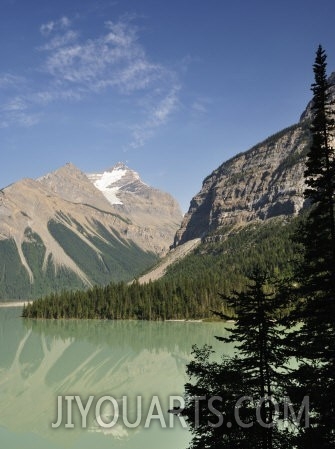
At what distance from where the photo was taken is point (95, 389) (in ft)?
177

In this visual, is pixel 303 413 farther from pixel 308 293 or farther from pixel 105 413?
pixel 105 413

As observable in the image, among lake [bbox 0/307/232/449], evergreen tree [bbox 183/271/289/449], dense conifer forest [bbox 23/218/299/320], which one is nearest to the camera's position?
evergreen tree [bbox 183/271/289/449]

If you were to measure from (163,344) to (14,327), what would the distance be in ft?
232

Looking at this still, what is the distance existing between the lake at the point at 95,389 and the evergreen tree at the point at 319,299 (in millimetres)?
18060

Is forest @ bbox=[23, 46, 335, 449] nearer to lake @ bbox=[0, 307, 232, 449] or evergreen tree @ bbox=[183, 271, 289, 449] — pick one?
evergreen tree @ bbox=[183, 271, 289, 449]

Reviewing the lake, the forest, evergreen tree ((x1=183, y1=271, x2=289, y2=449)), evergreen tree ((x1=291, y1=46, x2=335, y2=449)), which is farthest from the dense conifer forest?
evergreen tree ((x1=183, y1=271, x2=289, y2=449))

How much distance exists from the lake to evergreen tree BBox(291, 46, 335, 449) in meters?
18.1

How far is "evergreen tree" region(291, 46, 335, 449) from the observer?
58.1 feet

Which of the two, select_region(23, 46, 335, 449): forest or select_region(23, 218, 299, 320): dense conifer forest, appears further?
select_region(23, 218, 299, 320): dense conifer forest

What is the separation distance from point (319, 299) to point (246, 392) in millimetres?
5359

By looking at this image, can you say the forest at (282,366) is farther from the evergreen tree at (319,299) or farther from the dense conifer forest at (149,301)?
the dense conifer forest at (149,301)

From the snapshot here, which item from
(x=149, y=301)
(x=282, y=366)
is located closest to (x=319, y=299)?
(x=282, y=366)

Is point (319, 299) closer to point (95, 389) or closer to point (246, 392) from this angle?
point (246, 392)

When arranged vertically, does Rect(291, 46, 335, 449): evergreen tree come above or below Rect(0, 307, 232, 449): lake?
above
